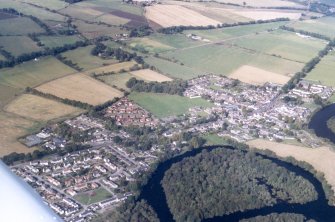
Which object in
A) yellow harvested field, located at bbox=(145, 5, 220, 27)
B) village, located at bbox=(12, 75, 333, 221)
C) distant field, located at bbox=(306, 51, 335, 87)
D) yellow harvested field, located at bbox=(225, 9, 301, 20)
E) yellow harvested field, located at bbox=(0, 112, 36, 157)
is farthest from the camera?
yellow harvested field, located at bbox=(225, 9, 301, 20)

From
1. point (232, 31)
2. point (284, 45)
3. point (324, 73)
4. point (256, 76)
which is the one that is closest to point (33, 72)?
point (256, 76)

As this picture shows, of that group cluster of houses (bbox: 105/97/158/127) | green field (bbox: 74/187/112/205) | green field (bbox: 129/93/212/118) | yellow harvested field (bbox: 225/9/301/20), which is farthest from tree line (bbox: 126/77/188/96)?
yellow harvested field (bbox: 225/9/301/20)

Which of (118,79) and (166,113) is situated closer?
(166,113)

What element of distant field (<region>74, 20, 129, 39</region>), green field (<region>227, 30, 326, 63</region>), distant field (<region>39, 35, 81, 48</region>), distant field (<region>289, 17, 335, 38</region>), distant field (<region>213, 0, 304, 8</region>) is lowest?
distant field (<region>39, 35, 81, 48</region>)

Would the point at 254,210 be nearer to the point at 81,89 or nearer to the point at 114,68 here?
the point at 81,89

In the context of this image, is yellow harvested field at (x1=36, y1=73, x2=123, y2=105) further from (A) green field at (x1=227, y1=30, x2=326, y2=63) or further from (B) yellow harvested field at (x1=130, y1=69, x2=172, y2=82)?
(A) green field at (x1=227, y1=30, x2=326, y2=63)

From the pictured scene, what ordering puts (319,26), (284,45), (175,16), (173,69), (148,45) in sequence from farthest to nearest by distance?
(319,26) → (175,16) → (284,45) → (148,45) → (173,69)

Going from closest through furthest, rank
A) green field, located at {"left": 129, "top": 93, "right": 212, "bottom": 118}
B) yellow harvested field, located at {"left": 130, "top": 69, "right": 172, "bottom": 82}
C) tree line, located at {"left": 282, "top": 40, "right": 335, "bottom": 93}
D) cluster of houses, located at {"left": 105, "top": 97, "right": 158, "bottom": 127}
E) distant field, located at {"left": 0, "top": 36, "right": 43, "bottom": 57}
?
cluster of houses, located at {"left": 105, "top": 97, "right": 158, "bottom": 127}, green field, located at {"left": 129, "top": 93, "right": 212, "bottom": 118}, yellow harvested field, located at {"left": 130, "top": 69, "right": 172, "bottom": 82}, tree line, located at {"left": 282, "top": 40, "right": 335, "bottom": 93}, distant field, located at {"left": 0, "top": 36, "right": 43, "bottom": 57}

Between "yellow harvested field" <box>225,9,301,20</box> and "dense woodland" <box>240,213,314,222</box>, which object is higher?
"yellow harvested field" <box>225,9,301,20</box>
